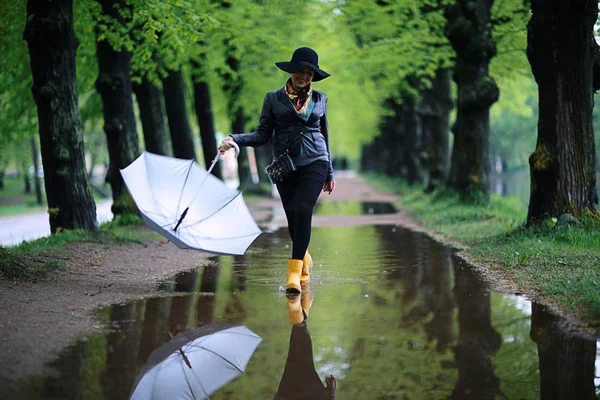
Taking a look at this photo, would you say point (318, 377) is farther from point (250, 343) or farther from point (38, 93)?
point (38, 93)

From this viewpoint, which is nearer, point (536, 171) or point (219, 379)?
point (219, 379)

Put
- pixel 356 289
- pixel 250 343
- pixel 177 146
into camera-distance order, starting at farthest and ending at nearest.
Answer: pixel 177 146 < pixel 356 289 < pixel 250 343

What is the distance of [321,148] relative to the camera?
23.8ft

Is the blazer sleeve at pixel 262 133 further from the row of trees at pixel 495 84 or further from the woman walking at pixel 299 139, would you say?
the row of trees at pixel 495 84

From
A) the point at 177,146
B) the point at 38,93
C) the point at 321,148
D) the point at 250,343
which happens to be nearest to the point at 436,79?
the point at 177,146

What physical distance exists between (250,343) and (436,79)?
1978cm

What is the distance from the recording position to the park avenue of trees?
33.0ft

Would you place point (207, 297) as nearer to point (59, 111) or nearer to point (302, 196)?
point (302, 196)

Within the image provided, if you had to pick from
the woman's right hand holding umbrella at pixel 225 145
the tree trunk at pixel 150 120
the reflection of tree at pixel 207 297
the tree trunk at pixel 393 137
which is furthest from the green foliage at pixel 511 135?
the woman's right hand holding umbrella at pixel 225 145

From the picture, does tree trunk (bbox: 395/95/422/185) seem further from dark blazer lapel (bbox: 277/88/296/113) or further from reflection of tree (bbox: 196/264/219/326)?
dark blazer lapel (bbox: 277/88/296/113)

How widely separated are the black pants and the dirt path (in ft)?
4.51

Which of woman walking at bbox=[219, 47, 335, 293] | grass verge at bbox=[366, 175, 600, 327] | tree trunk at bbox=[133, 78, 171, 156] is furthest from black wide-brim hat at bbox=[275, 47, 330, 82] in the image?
tree trunk at bbox=[133, 78, 171, 156]

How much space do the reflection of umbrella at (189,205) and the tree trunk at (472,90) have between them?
10.1 m

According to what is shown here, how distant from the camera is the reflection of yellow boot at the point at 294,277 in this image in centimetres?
680
